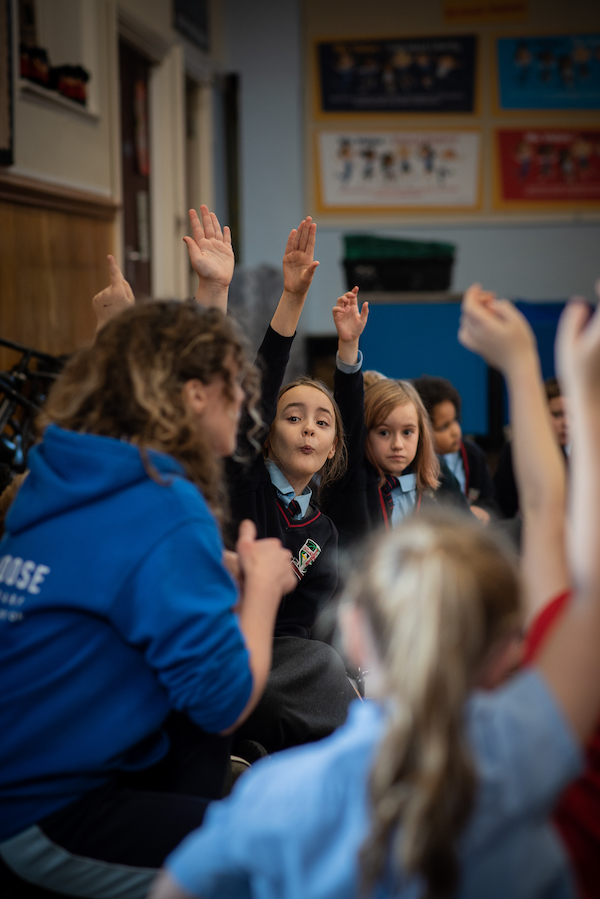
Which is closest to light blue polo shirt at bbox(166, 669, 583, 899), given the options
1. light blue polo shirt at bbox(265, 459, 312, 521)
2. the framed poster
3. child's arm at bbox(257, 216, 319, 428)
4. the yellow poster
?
child's arm at bbox(257, 216, 319, 428)

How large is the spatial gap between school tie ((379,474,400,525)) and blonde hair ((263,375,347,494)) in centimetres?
18

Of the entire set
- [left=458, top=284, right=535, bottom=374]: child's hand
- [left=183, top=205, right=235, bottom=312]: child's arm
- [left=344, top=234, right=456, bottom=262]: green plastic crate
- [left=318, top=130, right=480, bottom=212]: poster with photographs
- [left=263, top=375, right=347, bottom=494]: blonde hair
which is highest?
[left=318, top=130, right=480, bottom=212]: poster with photographs

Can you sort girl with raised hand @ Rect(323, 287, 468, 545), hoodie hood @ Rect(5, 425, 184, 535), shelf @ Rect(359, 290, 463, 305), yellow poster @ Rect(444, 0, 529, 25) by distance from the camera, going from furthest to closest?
yellow poster @ Rect(444, 0, 529, 25), shelf @ Rect(359, 290, 463, 305), girl with raised hand @ Rect(323, 287, 468, 545), hoodie hood @ Rect(5, 425, 184, 535)

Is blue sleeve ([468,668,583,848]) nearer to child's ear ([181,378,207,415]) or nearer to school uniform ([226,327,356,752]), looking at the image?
child's ear ([181,378,207,415])

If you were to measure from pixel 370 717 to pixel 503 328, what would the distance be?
0.45 meters

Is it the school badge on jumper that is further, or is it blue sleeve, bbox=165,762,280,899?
the school badge on jumper

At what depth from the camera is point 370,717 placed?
75cm

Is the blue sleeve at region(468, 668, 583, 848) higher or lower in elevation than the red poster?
lower

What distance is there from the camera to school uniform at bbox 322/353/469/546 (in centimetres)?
206

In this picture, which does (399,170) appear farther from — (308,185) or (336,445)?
(336,445)

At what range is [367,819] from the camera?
27.7 inches

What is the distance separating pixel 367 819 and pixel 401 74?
20.8 feet

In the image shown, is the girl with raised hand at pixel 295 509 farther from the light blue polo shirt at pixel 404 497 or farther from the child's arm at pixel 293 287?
the light blue polo shirt at pixel 404 497

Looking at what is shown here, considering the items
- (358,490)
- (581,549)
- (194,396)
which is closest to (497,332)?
(581,549)
